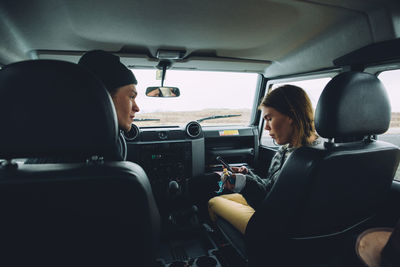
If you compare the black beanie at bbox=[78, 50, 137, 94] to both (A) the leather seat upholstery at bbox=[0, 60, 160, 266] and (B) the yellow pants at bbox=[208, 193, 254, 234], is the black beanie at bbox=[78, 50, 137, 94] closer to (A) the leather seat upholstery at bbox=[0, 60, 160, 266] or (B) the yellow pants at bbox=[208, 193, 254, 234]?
(A) the leather seat upholstery at bbox=[0, 60, 160, 266]

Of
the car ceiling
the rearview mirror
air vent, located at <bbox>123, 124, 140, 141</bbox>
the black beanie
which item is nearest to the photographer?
the black beanie

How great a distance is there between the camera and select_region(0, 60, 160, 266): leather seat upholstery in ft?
3.02

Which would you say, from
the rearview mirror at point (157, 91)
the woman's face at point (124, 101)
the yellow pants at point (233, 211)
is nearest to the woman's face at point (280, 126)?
the yellow pants at point (233, 211)

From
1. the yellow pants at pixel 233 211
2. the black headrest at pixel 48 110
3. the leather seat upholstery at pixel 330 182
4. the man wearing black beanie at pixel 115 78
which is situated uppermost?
the man wearing black beanie at pixel 115 78

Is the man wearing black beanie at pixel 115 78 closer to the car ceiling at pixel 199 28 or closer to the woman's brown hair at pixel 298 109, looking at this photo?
the car ceiling at pixel 199 28

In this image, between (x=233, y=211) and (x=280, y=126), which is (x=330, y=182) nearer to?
(x=280, y=126)

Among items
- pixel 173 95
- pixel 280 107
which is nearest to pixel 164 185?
pixel 173 95

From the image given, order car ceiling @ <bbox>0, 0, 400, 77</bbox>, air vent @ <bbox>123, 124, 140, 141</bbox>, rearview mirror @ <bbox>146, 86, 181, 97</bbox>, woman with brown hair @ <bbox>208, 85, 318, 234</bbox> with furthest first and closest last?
rearview mirror @ <bbox>146, 86, 181, 97</bbox>
air vent @ <bbox>123, 124, 140, 141</bbox>
car ceiling @ <bbox>0, 0, 400, 77</bbox>
woman with brown hair @ <bbox>208, 85, 318, 234</bbox>

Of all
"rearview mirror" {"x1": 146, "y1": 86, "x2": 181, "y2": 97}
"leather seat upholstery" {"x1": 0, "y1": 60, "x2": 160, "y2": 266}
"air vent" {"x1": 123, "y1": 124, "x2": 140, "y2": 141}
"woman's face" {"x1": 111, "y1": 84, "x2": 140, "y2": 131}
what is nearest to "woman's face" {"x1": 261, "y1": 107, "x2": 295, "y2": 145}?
"woman's face" {"x1": 111, "y1": 84, "x2": 140, "y2": 131}

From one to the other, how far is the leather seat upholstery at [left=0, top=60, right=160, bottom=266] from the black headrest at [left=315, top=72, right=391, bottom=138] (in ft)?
3.69

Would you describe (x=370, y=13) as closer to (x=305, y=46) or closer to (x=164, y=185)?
(x=305, y=46)

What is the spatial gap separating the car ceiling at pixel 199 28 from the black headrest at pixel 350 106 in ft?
2.60

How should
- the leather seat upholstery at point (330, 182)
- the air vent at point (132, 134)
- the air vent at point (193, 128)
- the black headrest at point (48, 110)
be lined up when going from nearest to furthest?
the black headrest at point (48, 110)
the leather seat upholstery at point (330, 182)
the air vent at point (132, 134)
the air vent at point (193, 128)

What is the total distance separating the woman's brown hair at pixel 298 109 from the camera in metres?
1.84
